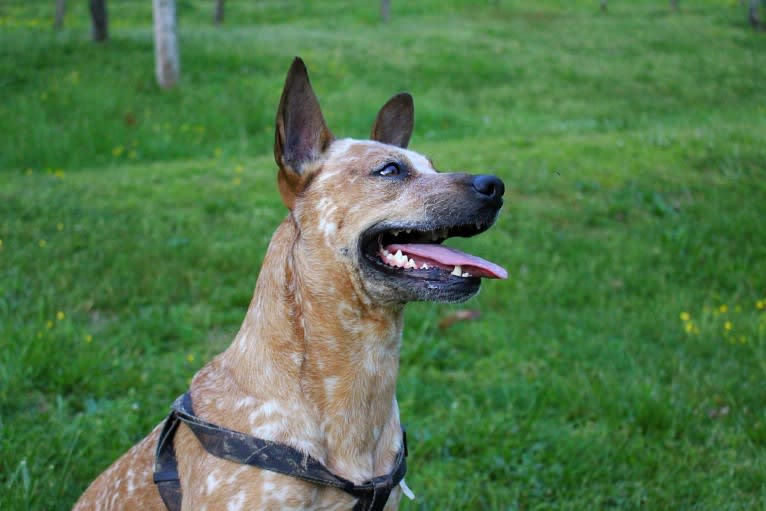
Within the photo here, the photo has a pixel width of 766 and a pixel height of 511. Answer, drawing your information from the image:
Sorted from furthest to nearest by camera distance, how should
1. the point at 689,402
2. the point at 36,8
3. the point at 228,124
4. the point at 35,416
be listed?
1. the point at 36,8
2. the point at 228,124
3. the point at 689,402
4. the point at 35,416

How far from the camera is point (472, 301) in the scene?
6285 millimetres

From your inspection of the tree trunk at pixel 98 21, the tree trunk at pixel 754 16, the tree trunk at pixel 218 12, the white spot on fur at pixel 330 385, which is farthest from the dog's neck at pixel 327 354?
the tree trunk at pixel 754 16

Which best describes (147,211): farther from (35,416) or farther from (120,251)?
(35,416)

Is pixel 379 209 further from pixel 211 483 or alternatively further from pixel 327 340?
pixel 211 483

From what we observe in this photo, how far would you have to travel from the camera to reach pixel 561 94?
15438 mm

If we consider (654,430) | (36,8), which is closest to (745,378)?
(654,430)

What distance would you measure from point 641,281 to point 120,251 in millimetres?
4394

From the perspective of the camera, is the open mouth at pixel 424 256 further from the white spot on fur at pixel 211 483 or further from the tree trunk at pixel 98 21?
the tree trunk at pixel 98 21

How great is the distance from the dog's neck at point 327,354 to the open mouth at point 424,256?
153 mm

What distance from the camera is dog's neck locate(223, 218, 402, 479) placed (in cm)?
287

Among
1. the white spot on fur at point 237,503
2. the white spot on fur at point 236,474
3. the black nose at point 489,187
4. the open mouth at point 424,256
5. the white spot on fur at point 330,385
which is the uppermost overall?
the black nose at point 489,187

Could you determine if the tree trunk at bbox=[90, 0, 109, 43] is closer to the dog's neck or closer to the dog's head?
the dog's head

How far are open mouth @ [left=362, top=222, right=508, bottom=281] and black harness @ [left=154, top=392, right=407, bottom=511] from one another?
73 cm

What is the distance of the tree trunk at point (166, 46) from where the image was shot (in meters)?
12.8
